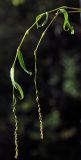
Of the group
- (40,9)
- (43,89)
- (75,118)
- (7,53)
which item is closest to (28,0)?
(40,9)

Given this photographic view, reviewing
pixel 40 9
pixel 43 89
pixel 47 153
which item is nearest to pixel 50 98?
pixel 43 89

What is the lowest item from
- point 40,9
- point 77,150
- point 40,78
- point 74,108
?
point 77,150

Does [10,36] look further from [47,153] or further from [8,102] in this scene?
[47,153]

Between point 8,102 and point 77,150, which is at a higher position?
point 8,102

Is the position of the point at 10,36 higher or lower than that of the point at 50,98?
higher

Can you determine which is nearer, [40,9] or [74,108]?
[40,9]

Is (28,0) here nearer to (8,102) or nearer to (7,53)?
(7,53)
